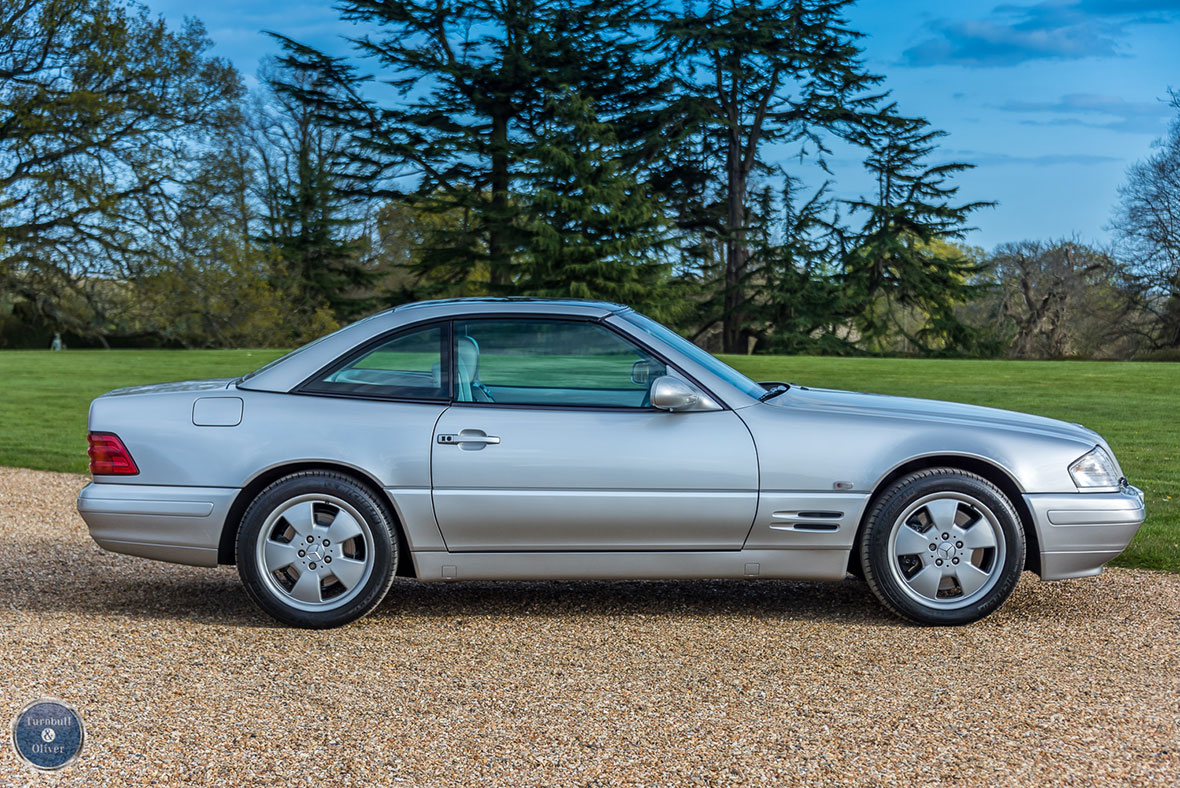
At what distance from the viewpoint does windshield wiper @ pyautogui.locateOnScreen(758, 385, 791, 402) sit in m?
5.30

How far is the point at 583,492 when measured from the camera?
16.4 feet

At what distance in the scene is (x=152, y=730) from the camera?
12.4 ft

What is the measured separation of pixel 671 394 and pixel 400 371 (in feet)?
4.22

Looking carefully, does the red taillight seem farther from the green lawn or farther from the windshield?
the green lawn

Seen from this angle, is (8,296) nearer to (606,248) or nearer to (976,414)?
(606,248)

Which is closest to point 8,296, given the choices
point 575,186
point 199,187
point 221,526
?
point 199,187

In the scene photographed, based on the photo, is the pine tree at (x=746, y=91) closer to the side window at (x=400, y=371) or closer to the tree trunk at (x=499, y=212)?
the tree trunk at (x=499, y=212)

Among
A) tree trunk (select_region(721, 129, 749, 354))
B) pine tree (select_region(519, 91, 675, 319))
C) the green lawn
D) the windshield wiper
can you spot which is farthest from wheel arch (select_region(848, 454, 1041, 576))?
tree trunk (select_region(721, 129, 749, 354))

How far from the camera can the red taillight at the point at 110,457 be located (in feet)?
16.8

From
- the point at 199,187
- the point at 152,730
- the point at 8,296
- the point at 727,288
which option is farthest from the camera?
the point at 727,288

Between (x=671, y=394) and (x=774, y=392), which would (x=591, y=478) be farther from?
(x=774, y=392)

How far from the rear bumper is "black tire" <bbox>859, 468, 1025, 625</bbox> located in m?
2.94

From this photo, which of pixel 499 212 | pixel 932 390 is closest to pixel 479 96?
pixel 499 212

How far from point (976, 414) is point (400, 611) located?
2.96m
